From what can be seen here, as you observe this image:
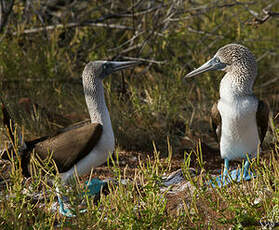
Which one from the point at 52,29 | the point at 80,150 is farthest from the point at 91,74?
the point at 52,29

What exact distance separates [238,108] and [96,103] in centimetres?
133

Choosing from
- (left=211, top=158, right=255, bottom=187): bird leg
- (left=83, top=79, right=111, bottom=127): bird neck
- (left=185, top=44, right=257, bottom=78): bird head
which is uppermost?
(left=185, top=44, right=257, bottom=78): bird head

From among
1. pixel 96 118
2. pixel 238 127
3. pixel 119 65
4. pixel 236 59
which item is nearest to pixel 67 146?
pixel 96 118

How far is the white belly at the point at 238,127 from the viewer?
3.75 metres

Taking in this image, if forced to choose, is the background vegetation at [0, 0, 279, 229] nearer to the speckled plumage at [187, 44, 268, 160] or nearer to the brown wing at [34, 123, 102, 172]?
the speckled plumage at [187, 44, 268, 160]

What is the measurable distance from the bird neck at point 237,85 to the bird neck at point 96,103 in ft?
3.67

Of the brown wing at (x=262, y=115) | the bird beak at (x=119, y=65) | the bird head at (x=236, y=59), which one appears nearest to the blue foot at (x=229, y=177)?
the brown wing at (x=262, y=115)

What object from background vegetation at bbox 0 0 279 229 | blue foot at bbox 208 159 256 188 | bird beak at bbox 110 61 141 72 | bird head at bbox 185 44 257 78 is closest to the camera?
blue foot at bbox 208 159 256 188

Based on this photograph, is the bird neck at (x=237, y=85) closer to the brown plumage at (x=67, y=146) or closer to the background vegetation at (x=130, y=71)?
the background vegetation at (x=130, y=71)

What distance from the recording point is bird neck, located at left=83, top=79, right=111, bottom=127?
3939 mm

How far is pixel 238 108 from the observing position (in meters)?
3.74

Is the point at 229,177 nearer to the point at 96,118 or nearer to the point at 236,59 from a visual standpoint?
the point at 236,59

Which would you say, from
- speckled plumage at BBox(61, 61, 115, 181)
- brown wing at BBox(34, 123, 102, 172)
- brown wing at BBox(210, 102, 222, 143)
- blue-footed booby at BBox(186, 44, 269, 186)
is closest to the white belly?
blue-footed booby at BBox(186, 44, 269, 186)

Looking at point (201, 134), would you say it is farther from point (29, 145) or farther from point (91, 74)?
point (29, 145)
